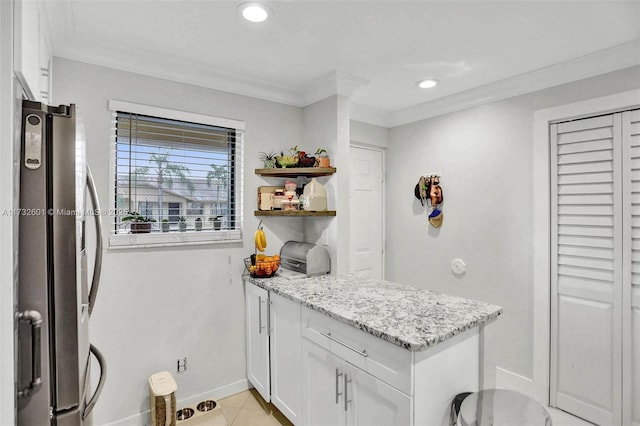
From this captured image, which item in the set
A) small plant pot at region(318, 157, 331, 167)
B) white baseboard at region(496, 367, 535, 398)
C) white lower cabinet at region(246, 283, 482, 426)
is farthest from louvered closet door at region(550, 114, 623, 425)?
small plant pot at region(318, 157, 331, 167)

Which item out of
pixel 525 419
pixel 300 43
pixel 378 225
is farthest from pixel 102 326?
pixel 378 225

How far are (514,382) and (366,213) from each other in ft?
6.15

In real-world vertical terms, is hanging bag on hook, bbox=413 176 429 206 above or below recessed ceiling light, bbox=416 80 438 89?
below

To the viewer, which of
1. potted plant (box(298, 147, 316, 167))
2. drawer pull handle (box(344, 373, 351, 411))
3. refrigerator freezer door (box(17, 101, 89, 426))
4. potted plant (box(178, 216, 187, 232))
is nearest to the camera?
refrigerator freezer door (box(17, 101, 89, 426))

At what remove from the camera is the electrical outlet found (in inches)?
91.4

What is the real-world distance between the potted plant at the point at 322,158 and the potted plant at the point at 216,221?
2.82 ft

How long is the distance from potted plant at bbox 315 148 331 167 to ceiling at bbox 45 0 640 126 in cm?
47

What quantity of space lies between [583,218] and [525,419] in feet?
5.08

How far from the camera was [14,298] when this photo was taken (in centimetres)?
95

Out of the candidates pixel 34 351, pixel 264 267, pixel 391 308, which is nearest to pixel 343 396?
pixel 391 308

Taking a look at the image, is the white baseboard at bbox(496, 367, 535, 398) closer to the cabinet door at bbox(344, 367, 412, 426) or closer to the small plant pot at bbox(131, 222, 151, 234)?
the cabinet door at bbox(344, 367, 412, 426)

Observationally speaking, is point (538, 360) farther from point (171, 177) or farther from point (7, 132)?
point (7, 132)

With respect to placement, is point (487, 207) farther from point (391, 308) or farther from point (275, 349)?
point (275, 349)

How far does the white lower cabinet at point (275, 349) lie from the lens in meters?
2.00
